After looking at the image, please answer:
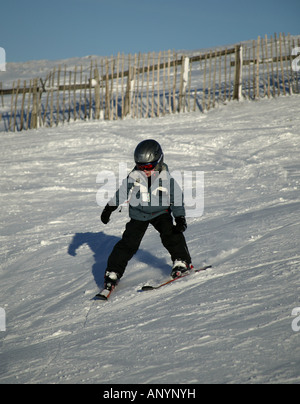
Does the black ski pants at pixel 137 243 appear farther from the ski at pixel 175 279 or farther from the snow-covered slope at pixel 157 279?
the snow-covered slope at pixel 157 279

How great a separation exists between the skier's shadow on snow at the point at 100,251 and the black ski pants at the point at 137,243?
375 millimetres

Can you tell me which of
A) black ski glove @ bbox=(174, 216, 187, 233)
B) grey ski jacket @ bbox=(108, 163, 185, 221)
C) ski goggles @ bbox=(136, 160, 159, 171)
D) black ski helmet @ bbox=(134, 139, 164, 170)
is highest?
black ski helmet @ bbox=(134, 139, 164, 170)

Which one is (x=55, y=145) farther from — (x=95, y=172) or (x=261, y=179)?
(x=261, y=179)

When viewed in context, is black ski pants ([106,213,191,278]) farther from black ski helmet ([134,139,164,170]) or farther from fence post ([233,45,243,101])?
fence post ([233,45,243,101])

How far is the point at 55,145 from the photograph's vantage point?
10.7 metres

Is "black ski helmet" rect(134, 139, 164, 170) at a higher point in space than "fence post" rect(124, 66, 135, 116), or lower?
lower

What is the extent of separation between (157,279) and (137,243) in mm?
407

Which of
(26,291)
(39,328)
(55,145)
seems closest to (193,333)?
(39,328)

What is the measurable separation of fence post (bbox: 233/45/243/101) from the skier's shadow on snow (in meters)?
8.40

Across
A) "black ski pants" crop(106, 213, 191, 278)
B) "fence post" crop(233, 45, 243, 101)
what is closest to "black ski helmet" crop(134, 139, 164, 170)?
"black ski pants" crop(106, 213, 191, 278)

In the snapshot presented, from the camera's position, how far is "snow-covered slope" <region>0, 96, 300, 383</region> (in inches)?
95.6
